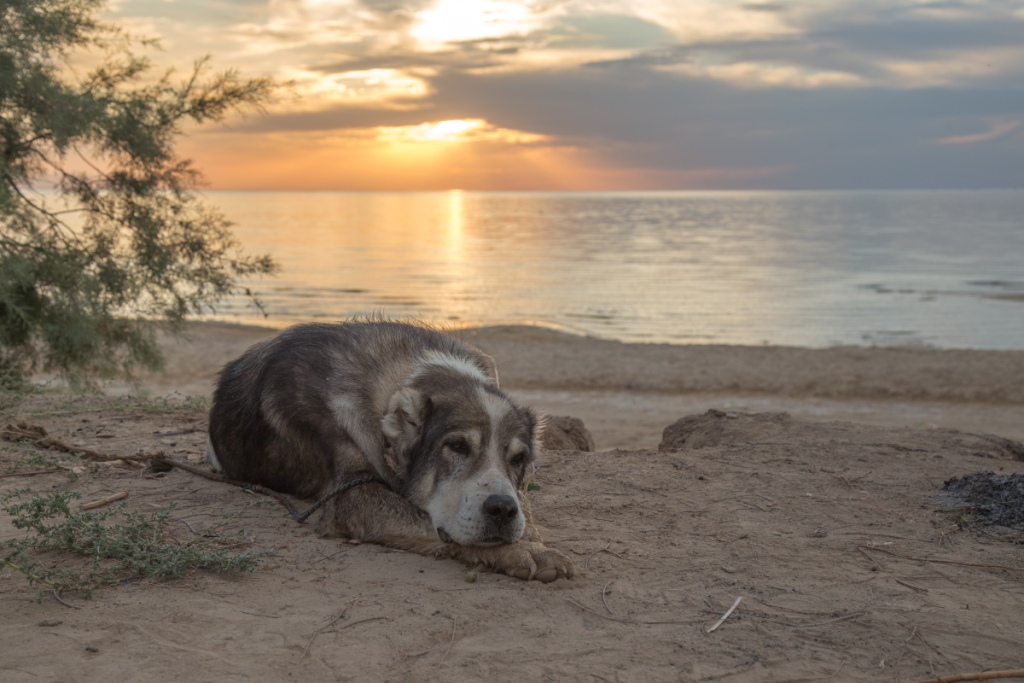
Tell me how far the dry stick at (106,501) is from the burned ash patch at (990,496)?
18.4ft

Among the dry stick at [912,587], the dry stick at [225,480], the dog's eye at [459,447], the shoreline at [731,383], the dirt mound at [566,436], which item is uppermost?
the dog's eye at [459,447]

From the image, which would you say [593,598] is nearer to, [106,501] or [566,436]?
[106,501]

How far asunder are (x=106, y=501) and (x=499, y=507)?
2767 mm

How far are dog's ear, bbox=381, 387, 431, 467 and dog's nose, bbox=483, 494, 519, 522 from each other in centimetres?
68

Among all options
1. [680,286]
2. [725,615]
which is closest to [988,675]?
[725,615]

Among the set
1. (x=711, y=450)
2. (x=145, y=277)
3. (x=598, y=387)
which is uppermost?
(x=145, y=277)

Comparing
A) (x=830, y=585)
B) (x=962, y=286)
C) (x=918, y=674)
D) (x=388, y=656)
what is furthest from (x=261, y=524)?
(x=962, y=286)

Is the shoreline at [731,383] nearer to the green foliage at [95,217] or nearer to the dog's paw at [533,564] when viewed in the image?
the green foliage at [95,217]

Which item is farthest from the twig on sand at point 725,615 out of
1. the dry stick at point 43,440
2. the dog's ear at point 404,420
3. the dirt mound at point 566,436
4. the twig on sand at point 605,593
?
the dry stick at point 43,440

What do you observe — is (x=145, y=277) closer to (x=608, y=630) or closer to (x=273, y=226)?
(x=608, y=630)

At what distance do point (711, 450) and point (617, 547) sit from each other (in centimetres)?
272

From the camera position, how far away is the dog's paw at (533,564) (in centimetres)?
452

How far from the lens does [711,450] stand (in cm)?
755

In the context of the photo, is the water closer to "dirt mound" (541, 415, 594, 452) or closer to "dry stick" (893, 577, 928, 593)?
"dirt mound" (541, 415, 594, 452)
